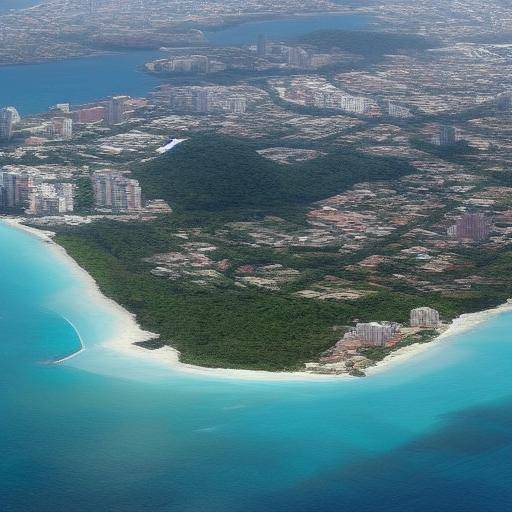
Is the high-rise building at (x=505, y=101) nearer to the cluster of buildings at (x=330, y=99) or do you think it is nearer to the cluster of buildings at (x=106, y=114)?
the cluster of buildings at (x=330, y=99)

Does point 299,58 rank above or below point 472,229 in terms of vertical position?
below

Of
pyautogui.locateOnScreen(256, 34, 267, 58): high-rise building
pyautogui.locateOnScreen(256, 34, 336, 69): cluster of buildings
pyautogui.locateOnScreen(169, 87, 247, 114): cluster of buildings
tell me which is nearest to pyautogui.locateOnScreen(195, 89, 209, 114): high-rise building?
pyautogui.locateOnScreen(169, 87, 247, 114): cluster of buildings

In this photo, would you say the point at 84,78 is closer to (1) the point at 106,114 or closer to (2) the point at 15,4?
(1) the point at 106,114

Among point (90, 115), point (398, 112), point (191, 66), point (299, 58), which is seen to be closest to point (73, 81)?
point (191, 66)

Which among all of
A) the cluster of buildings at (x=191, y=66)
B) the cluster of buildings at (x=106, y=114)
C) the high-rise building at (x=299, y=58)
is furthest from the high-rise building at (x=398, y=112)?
the cluster of buildings at (x=191, y=66)

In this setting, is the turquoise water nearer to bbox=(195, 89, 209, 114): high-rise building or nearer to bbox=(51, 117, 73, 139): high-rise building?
bbox=(51, 117, 73, 139): high-rise building

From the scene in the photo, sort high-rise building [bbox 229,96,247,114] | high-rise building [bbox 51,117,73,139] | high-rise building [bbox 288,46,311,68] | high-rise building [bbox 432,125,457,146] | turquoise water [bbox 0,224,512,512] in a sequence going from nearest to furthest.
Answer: turquoise water [bbox 0,224,512,512] < high-rise building [bbox 432,125,457,146] < high-rise building [bbox 51,117,73,139] < high-rise building [bbox 229,96,247,114] < high-rise building [bbox 288,46,311,68]
